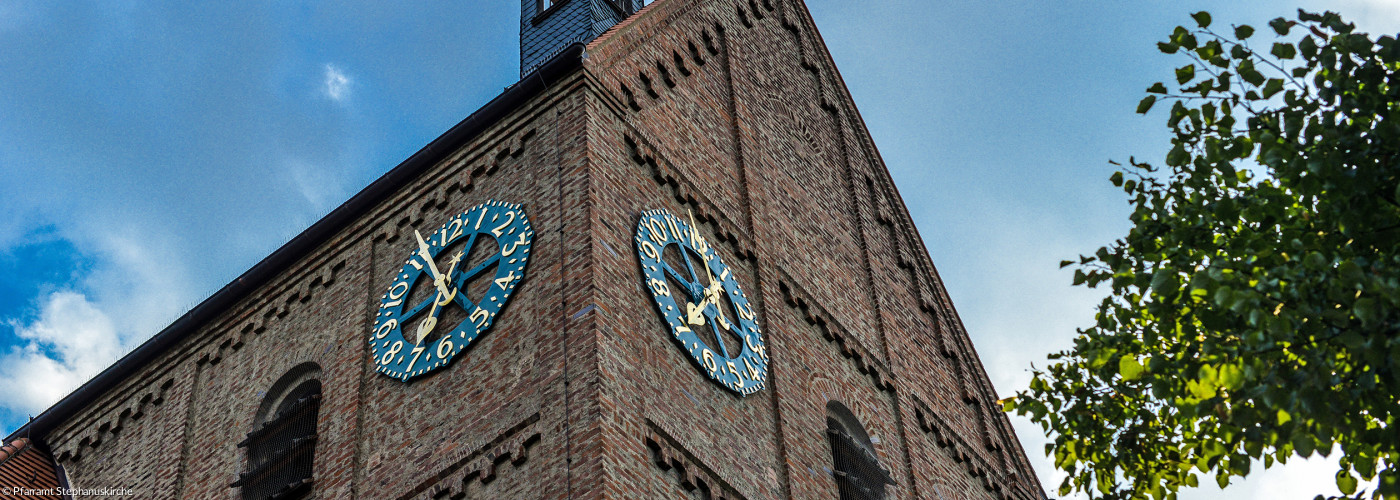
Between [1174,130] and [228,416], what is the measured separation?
39.6 feet

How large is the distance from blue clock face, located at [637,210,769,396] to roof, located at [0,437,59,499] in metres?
9.23

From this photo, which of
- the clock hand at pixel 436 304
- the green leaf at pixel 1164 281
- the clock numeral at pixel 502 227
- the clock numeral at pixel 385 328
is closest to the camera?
the green leaf at pixel 1164 281

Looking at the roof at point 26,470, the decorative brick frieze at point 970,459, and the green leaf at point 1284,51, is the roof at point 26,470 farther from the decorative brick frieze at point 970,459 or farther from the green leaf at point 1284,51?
the green leaf at point 1284,51

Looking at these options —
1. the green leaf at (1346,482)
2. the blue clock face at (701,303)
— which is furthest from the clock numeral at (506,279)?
the green leaf at (1346,482)

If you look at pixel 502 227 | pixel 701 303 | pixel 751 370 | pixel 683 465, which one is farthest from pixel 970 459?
pixel 502 227

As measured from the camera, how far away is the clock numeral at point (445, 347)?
16281 millimetres

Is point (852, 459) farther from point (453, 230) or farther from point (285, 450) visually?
point (285, 450)

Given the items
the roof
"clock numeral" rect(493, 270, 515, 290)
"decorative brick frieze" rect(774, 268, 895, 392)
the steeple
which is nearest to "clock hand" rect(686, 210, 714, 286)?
"decorative brick frieze" rect(774, 268, 895, 392)

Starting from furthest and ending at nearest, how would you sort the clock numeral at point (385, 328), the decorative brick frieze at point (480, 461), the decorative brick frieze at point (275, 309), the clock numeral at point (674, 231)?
the decorative brick frieze at point (275, 309) → the clock numeral at point (674, 231) → the clock numeral at point (385, 328) → the decorative brick frieze at point (480, 461)

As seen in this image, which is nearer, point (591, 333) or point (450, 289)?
point (591, 333)

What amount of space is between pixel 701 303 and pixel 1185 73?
6.73 metres

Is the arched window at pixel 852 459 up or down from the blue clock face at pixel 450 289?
down

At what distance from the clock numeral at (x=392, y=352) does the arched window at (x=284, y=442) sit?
1.14 metres

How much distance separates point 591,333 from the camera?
49.0 ft
